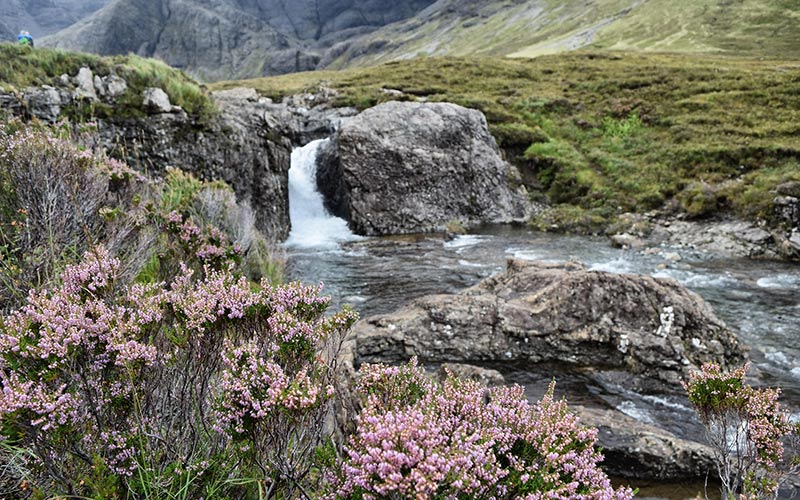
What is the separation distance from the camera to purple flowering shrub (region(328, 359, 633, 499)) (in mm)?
1900

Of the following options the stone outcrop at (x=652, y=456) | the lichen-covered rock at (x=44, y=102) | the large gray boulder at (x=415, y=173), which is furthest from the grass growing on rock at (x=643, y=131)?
the lichen-covered rock at (x=44, y=102)

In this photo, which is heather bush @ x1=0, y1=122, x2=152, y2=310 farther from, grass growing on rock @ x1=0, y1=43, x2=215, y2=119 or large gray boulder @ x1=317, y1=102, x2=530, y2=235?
large gray boulder @ x1=317, y1=102, x2=530, y2=235

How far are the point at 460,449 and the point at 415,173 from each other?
2526 cm

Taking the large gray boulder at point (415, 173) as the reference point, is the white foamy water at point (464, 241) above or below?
below

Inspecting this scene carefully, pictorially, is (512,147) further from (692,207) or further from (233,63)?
(233,63)

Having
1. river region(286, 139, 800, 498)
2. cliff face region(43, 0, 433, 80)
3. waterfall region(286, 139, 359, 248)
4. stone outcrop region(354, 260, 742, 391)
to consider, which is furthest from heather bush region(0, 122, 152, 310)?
cliff face region(43, 0, 433, 80)

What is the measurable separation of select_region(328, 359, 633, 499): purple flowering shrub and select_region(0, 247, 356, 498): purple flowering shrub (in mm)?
391

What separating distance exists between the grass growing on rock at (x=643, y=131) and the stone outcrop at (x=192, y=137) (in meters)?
17.4

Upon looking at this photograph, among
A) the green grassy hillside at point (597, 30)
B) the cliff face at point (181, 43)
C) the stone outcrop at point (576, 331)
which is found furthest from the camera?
the cliff face at point (181, 43)

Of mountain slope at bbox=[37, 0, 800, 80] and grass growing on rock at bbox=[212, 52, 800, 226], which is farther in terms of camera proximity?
mountain slope at bbox=[37, 0, 800, 80]

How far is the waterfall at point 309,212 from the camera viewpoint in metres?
23.2

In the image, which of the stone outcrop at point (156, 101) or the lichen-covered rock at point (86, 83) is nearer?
the lichen-covered rock at point (86, 83)

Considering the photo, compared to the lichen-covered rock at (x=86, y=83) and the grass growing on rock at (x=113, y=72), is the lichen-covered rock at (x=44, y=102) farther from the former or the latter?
the lichen-covered rock at (x=86, y=83)

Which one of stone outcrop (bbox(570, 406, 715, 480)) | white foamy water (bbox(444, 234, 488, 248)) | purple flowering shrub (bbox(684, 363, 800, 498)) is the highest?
purple flowering shrub (bbox(684, 363, 800, 498))
